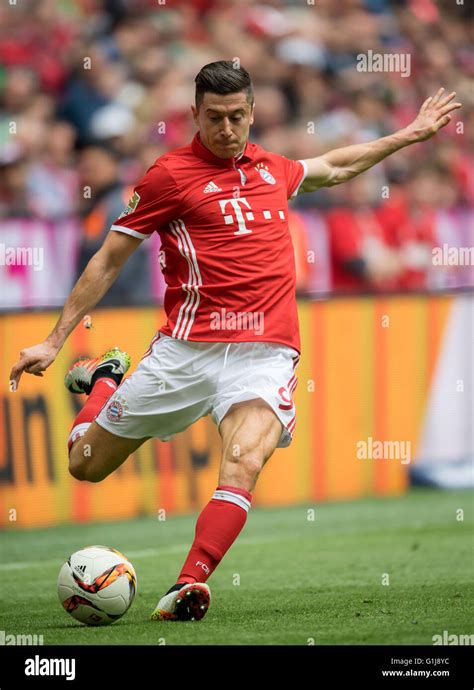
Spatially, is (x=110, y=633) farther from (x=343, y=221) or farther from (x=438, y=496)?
(x=343, y=221)

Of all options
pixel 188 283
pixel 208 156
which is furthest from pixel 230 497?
pixel 208 156

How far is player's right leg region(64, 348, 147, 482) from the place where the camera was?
6.89m

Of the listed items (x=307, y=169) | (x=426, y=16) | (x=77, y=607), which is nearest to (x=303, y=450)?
(x=307, y=169)

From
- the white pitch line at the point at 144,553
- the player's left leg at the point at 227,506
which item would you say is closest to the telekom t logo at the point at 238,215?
the player's left leg at the point at 227,506

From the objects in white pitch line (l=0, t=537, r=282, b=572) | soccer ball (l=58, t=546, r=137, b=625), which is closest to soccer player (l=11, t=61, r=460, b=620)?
soccer ball (l=58, t=546, r=137, b=625)

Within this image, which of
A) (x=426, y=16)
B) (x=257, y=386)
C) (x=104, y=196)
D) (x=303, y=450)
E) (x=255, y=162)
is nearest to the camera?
(x=257, y=386)

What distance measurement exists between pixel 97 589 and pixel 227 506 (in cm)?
69

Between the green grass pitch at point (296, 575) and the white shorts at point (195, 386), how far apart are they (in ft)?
2.99

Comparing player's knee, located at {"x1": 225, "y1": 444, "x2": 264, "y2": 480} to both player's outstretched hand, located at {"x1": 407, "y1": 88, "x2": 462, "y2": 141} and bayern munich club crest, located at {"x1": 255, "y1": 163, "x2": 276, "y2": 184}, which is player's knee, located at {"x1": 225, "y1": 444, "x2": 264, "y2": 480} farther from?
player's outstretched hand, located at {"x1": 407, "y1": 88, "x2": 462, "y2": 141}

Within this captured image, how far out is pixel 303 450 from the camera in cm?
1120

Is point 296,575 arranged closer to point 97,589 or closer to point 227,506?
point 227,506

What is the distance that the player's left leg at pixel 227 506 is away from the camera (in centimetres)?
606

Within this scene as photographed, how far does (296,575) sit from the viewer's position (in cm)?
788

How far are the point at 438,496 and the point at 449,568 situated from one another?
3.53 metres
